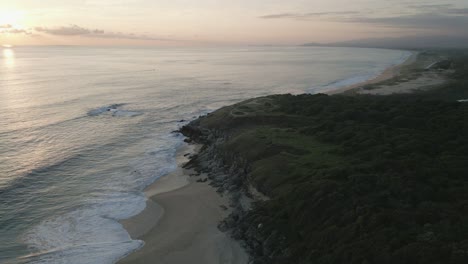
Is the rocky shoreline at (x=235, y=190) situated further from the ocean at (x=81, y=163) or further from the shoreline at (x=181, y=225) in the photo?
the ocean at (x=81, y=163)

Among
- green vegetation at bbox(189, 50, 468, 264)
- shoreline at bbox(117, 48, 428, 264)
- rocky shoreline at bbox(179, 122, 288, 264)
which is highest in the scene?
green vegetation at bbox(189, 50, 468, 264)

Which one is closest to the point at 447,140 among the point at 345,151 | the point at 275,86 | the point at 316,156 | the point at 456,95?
the point at 345,151

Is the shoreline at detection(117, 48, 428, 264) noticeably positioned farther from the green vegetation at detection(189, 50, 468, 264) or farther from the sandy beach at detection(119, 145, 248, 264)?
the green vegetation at detection(189, 50, 468, 264)

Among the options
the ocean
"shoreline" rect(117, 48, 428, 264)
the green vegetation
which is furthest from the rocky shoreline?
→ the ocean

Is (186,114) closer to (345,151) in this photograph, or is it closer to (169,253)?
(345,151)

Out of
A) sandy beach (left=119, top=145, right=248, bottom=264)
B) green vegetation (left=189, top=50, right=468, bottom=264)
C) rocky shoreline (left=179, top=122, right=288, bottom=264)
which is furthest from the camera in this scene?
sandy beach (left=119, top=145, right=248, bottom=264)

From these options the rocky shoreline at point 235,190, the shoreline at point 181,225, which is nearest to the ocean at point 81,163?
the shoreline at point 181,225

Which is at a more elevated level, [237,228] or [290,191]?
[290,191]
